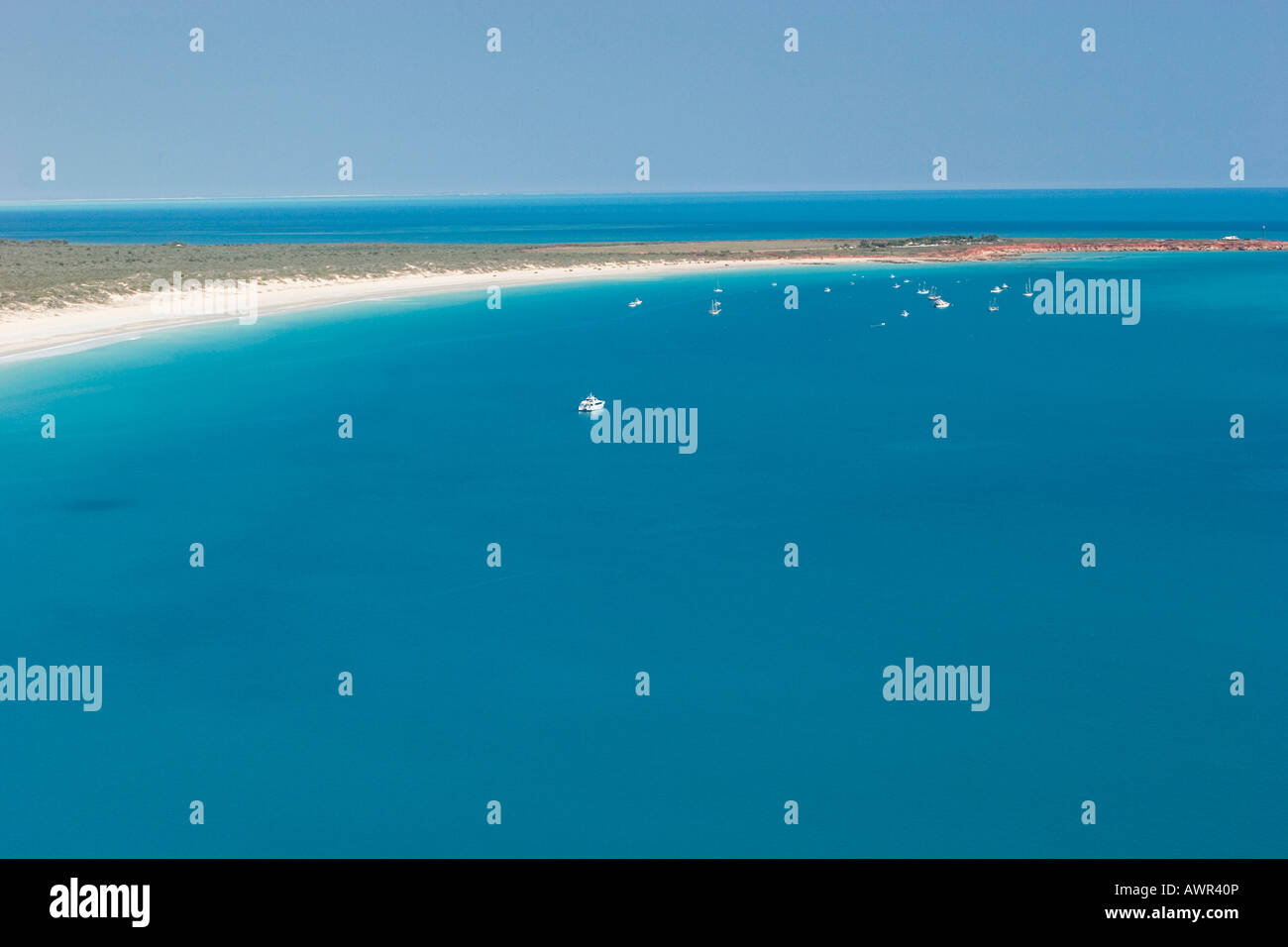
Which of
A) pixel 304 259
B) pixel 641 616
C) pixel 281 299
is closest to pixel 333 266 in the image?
pixel 304 259

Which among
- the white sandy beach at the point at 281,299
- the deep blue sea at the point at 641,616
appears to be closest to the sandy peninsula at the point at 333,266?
the white sandy beach at the point at 281,299

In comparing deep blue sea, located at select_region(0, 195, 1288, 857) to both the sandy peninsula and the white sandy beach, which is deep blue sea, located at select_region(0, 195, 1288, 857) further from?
the sandy peninsula

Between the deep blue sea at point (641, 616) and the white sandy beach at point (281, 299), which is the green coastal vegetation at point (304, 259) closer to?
the white sandy beach at point (281, 299)

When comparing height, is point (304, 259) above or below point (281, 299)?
above

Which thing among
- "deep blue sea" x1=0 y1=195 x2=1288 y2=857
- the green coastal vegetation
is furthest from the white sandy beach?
"deep blue sea" x1=0 y1=195 x2=1288 y2=857

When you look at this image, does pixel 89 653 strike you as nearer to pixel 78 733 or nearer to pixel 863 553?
pixel 78 733

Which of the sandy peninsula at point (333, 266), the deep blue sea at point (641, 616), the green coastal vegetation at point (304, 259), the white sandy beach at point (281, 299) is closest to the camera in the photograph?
the deep blue sea at point (641, 616)

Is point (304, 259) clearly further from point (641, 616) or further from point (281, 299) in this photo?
point (641, 616)
